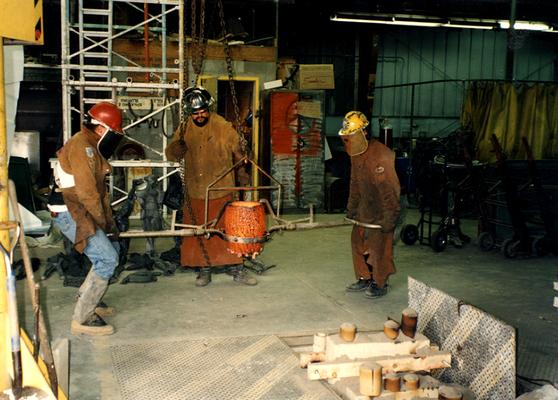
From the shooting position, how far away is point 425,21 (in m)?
14.7

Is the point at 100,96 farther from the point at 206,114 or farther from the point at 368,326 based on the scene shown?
the point at 368,326

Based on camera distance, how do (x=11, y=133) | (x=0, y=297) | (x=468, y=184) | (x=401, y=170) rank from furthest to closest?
(x=401, y=170), (x=468, y=184), (x=11, y=133), (x=0, y=297)

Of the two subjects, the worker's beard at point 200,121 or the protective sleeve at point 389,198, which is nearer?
the protective sleeve at point 389,198

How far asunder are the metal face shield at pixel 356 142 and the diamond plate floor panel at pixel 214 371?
2256 millimetres

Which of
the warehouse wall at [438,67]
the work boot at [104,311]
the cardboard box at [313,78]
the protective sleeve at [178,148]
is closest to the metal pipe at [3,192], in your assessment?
the work boot at [104,311]

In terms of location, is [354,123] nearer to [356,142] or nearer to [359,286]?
[356,142]

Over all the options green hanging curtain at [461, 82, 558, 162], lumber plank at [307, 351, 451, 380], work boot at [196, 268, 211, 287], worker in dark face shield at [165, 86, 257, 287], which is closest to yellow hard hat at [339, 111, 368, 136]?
worker in dark face shield at [165, 86, 257, 287]

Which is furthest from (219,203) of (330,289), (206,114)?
(330,289)

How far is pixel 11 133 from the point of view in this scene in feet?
28.0

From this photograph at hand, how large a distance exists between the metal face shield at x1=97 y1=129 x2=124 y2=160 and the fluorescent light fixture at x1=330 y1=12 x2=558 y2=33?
9326 millimetres

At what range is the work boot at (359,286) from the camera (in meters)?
7.08

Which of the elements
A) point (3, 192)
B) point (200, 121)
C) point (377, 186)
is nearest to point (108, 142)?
point (200, 121)

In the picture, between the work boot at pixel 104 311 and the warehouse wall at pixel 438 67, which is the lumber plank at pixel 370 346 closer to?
the work boot at pixel 104 311

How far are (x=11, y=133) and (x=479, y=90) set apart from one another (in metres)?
9.61
